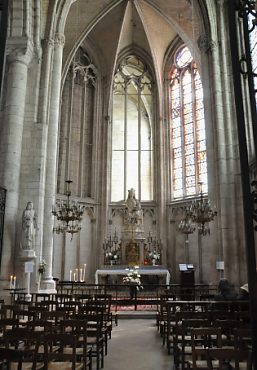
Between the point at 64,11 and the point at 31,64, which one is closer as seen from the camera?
the point at 31,64

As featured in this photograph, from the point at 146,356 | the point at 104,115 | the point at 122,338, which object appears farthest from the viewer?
the point at 104,115

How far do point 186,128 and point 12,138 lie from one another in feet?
42.5

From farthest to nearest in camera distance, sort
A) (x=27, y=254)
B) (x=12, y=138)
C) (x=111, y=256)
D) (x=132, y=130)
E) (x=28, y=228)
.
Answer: (x=132, y=130), (x=111, y=256), (x=12, y=138), (x=28, y=228), (x=27, y=254)

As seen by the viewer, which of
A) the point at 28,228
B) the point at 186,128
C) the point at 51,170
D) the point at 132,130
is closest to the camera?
the point at 28,228

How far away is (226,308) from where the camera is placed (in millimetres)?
8445

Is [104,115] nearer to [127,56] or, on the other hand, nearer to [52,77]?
[127,56]

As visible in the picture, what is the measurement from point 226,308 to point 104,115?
18594mm

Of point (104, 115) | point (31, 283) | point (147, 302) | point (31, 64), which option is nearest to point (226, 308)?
point (147, 302)

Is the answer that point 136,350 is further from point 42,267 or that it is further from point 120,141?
point 120,141

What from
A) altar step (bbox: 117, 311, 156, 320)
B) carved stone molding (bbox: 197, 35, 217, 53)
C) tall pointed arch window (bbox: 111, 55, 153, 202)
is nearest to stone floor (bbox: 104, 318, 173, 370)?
altar step (bbox: 117, 311, 156, 320)

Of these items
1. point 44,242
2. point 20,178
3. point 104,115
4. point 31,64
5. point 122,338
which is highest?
point 104,115

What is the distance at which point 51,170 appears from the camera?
1605cm

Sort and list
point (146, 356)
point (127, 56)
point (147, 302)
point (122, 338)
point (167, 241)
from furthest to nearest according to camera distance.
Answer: point (127, 56), point (167, 241), point (147, 302), point (122, 338), point (146, 356)

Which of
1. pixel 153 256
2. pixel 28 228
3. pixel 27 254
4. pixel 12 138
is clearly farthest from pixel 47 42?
pixel 153 256
